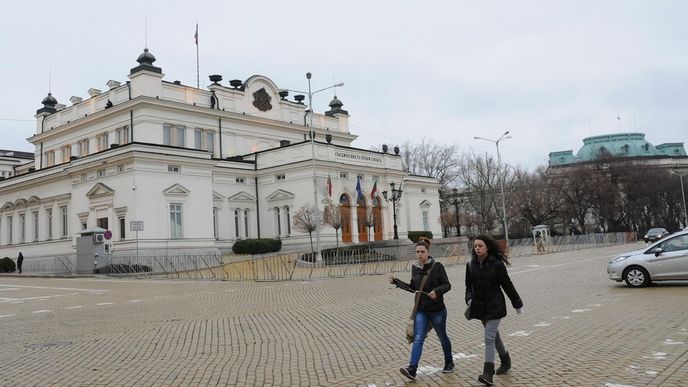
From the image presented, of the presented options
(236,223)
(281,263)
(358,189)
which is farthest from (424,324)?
(236,223)

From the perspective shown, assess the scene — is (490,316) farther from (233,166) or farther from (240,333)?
(233,166)

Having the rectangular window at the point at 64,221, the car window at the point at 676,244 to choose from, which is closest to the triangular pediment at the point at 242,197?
the rectangular window at the point at 64,221

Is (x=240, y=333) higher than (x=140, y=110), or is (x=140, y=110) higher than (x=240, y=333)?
(x=140, y=110)

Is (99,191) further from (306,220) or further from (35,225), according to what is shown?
(306,220)

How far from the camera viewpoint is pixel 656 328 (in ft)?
33.5

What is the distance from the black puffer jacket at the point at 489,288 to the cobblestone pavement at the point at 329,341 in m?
0.90

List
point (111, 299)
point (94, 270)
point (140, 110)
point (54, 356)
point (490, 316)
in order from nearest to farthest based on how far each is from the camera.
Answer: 1. point (490, 316)
2. point (54, 356)
3. point (111, 299)
4. point (94, 270)
5. point (140, 110)

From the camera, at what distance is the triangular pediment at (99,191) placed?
40.3m

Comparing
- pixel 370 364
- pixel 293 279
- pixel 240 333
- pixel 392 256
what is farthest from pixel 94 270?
pixel 370 364

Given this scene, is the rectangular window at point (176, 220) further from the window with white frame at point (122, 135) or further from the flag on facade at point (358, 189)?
the flag on facade at point (358, 189)

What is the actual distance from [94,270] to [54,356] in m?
27.9

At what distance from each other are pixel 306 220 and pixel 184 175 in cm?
943

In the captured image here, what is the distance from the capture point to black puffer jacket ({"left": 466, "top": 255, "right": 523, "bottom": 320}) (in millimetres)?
7000

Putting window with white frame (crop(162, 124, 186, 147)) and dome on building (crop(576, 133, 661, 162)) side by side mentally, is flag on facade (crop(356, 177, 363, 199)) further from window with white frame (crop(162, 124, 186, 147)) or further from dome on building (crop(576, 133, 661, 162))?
dome on building (crop(576, 133, 661, 162))
